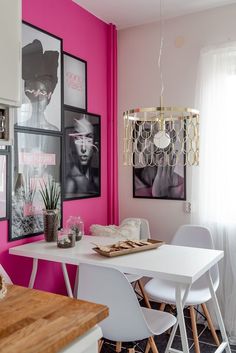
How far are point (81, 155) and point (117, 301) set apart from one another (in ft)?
5.48

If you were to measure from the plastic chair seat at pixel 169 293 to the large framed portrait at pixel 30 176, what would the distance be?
3.18 feet

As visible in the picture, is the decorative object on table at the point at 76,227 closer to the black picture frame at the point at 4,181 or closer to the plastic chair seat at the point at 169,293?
the black picture frame at the point at 4,181

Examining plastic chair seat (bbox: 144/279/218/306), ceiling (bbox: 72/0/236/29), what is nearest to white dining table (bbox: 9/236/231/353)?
plastic chair seat (bbox: 144/279/218/306)

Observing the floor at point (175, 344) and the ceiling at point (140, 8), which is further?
the ceiling at point (140, 8)

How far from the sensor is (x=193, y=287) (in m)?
2.72

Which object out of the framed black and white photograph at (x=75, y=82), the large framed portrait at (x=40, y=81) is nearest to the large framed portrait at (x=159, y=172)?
the framed black and white photograph at (x=75, y=82)

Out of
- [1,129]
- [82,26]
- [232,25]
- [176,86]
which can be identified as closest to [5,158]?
[1,129]

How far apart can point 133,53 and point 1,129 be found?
2.28 m

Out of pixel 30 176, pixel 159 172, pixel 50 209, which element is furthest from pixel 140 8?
pixel 50 209

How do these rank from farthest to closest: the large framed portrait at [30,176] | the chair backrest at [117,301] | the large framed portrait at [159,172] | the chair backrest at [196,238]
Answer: the large framed portrait at [159,172] → the chair backrest at [196,238] → the large framed portrait at [30,176] → the chair backrest at [117,301]

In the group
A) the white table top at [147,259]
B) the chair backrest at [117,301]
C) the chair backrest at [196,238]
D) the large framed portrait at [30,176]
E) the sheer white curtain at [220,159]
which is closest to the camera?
the chair backrest at [117,301]

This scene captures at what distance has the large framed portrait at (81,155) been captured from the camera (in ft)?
9.97

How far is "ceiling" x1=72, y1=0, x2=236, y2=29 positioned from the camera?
3.03m

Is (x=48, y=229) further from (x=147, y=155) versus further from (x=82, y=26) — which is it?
(x=82, y=26)
